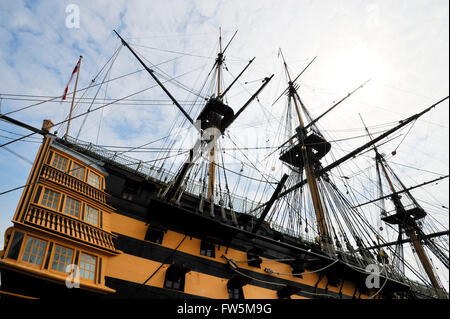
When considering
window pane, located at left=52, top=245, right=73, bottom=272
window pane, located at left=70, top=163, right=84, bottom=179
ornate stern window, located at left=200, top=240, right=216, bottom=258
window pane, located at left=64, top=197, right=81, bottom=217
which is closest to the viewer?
window pane, located at left=52, top=245, right=73, bottom=272

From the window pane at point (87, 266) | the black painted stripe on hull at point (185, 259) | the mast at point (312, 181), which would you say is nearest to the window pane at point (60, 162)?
the black painted stripe on hull at point (185, 259)

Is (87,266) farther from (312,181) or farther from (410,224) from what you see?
(410,224)

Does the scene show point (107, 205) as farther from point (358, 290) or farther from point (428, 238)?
point (428, 238)

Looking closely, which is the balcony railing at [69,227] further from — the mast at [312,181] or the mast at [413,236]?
the mast at [413,236]

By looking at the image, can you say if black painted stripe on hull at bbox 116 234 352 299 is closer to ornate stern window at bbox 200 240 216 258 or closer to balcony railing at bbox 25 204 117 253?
ornate stern window at bbox 200 240 216 258

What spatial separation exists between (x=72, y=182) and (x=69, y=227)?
2195mm

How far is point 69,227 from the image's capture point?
7578 mm

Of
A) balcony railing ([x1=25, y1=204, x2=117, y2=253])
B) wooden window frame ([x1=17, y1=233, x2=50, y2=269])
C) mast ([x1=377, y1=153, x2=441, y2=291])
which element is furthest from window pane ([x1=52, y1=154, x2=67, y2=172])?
mast ([x1=377, y1=153, x2=441, y2=291])

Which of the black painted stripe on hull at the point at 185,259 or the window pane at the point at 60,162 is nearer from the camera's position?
the black painted stripe on hull at the point at 185,259

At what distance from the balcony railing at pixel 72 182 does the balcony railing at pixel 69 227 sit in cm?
132

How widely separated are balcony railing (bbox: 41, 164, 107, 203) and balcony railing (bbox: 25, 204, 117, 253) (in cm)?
132

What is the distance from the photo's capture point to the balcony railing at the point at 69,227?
6.95 m

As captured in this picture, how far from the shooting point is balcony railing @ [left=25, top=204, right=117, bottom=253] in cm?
695
